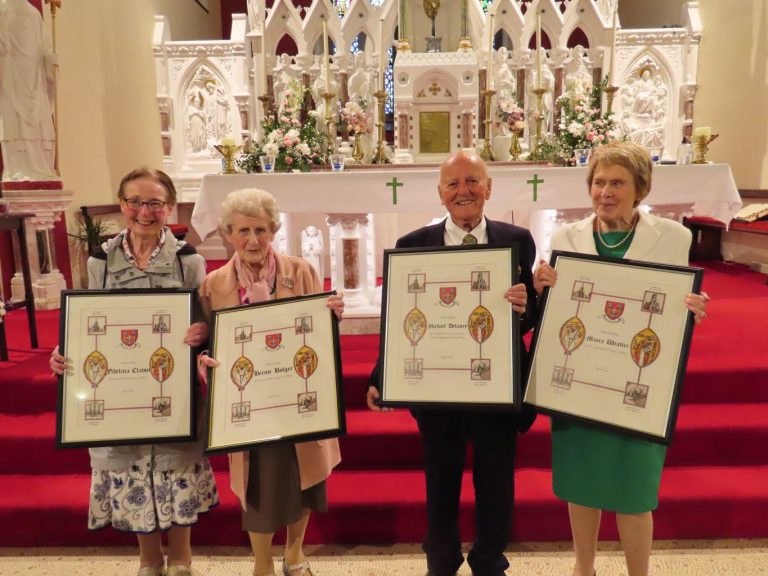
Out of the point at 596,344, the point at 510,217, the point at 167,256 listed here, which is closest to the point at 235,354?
the point at 167,256

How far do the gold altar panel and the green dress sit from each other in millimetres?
4164

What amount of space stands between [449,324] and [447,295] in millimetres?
98

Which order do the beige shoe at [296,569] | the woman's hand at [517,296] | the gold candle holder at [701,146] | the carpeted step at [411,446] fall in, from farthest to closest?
the gold candle holder at [701,146]
the carpeted step at [411,446]
the beige shoe at [296,569]
the woman's hand at [517,296]

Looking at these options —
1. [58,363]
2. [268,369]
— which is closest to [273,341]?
[268,369]

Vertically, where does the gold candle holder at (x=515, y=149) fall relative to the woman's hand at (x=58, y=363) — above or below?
above

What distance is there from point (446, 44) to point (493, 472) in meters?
5.38

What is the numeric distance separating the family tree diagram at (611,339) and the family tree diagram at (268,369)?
2.77 ft

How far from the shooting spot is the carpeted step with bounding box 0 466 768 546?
272 centimetres

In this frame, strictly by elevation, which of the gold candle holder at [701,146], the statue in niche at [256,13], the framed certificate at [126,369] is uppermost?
the statue in niche at [256,13]

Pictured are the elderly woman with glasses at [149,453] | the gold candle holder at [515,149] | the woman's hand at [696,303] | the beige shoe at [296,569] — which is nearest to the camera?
the woman's hand at [696,303]

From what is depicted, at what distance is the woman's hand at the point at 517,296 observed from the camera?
71.8 inches

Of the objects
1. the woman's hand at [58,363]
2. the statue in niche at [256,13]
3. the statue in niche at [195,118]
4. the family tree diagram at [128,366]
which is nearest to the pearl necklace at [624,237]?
the family tree diagram at [128,366]

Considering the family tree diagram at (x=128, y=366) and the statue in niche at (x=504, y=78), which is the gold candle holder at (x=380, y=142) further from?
the family tree diagram at (x=128, y=366)

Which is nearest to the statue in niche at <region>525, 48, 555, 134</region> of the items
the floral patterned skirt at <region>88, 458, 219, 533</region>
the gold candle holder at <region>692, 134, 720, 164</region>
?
the gold candle holder at <region>692, 134, 720, 164</region>
